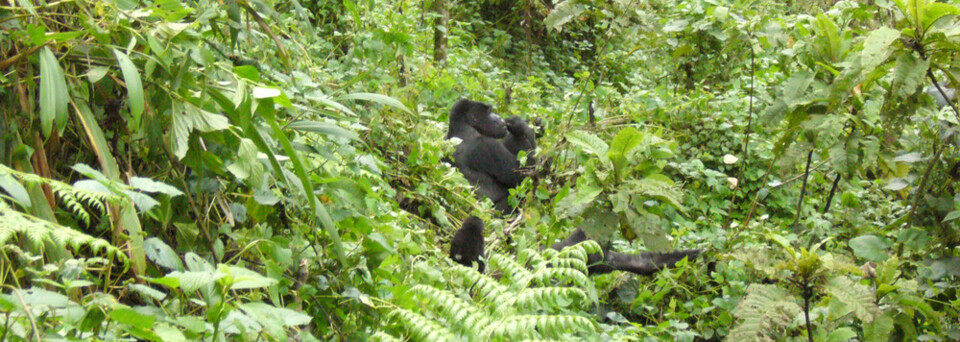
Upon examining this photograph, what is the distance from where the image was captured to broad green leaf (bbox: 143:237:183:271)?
1472 mm

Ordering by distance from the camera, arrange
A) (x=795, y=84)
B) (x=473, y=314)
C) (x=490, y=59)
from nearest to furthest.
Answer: (x=473, y=314)
(x=795, y=84)
(x=490, y=59)

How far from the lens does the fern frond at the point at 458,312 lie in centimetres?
176

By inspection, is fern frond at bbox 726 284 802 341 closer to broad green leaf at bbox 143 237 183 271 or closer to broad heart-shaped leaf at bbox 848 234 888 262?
broad heart-shaped leaf at bbox 848 234 888 262

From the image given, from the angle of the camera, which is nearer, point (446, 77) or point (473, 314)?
point (473, 314)

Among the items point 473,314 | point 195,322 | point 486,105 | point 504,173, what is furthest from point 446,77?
point 195,322

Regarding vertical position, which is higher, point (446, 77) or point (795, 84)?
point (795, 84)

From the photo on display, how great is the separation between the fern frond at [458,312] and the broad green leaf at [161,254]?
2.01ft

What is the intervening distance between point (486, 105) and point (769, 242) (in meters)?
2.28

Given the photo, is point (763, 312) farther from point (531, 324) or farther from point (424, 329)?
point (424, 329)

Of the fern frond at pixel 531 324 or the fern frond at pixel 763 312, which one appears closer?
the fern frond at pixel 531 324

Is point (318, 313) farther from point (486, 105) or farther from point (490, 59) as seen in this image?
point (490, 59)

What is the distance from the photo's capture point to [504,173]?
5062 millimetres

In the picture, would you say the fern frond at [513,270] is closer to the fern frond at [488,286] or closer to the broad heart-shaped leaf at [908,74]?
the fern frond at [488,286]

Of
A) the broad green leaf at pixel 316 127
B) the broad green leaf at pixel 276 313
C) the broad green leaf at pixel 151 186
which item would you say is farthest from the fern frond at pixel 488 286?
the broad green leaf at pixel 151 186
